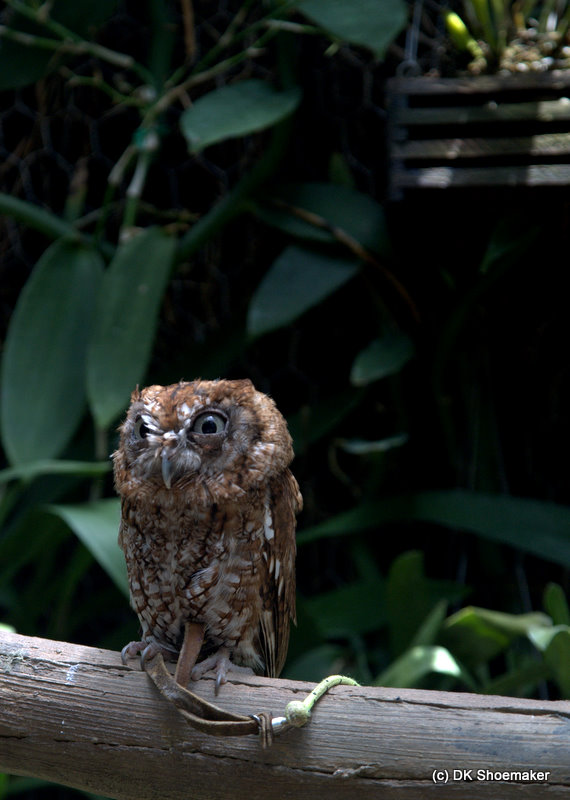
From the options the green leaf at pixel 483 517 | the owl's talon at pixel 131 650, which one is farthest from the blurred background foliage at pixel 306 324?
the owl's talon at pixel 131 650

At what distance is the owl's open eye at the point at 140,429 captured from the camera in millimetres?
930

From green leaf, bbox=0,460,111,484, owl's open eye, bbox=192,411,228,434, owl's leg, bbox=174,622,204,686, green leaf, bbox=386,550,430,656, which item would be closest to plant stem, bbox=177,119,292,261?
green leaf, bbox=0,460,111,484

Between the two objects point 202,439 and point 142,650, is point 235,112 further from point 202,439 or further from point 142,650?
point 142,650

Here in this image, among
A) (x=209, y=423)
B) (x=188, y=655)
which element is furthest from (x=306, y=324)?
(x=188, y=655)

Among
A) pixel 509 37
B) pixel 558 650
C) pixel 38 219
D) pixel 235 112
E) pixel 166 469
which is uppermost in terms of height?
pixel 509 37

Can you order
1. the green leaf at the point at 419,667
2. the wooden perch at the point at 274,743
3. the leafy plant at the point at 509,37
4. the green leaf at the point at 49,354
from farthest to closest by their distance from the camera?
the green leaf at the point at 49,354 < the leafy plant at the point at 509,37 < the green leaf at the point at 419,667 < the wooden perch at the point at 274,743

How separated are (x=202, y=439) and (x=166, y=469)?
64mm

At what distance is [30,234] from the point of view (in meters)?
2.28

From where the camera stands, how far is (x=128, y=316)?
1690 millimetres

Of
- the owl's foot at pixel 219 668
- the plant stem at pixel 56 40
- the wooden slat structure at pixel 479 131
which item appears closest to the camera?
the owl's foot at pixel 219 668

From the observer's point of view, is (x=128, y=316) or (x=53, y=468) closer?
(x=53, y=468)

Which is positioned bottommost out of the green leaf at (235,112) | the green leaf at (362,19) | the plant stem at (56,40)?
the green leaf at (235,112)

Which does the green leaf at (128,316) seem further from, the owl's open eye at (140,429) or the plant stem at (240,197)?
the owl's open eye at (140,429)

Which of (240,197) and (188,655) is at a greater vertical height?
(240,197)
